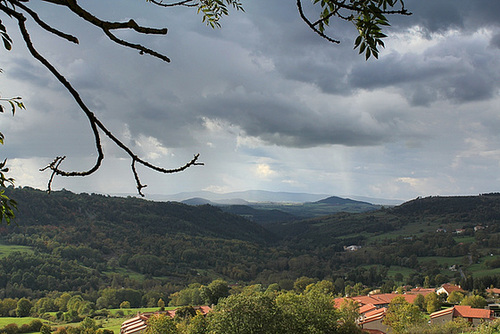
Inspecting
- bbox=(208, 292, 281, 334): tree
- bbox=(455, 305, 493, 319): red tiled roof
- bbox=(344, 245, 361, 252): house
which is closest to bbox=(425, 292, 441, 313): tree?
bbox=(455, 305, 493, 319): red tiled roof

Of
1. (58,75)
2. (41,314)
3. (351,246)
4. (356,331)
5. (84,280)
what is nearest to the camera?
(58,75)

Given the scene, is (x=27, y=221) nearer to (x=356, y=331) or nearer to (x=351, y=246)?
(x=351, y=246)

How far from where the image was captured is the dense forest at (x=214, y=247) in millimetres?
76994

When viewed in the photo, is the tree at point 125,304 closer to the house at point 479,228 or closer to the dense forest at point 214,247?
the dense forest at point 214,247

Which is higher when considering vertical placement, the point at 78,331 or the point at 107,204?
the point at 107,204

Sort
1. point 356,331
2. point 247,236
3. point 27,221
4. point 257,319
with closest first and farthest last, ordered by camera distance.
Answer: point 257,319, point 356,331, point 27,221, point 247,236

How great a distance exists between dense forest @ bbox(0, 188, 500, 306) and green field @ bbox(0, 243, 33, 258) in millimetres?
220

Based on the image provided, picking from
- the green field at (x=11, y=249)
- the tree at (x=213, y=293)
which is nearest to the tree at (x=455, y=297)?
the tree at (x=213, y=293)

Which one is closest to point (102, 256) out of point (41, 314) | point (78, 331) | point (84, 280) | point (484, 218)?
point (84, 280)

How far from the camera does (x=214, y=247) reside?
388 feet

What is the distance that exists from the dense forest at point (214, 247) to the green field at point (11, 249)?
220 mm

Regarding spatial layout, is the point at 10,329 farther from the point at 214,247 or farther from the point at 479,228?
the point at 479,228

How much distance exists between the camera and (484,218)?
133875 millimetres

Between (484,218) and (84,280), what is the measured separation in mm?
127819
